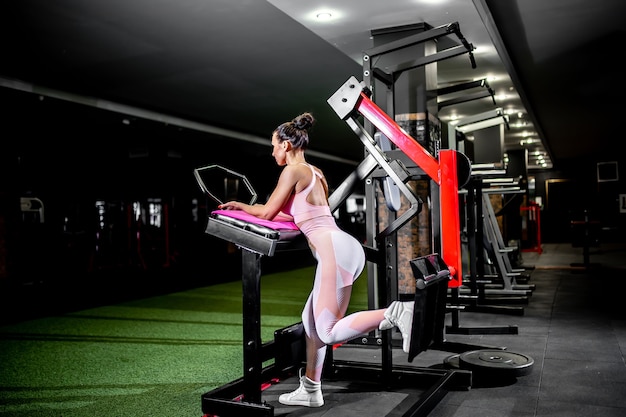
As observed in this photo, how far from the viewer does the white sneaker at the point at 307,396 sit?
2.90 meters

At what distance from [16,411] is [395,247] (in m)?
2.54

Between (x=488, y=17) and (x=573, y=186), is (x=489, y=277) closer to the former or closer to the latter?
(x=488, y=17)

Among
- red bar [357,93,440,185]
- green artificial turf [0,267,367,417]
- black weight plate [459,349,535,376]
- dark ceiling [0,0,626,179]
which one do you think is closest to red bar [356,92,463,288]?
red bar [357,93,440,185]

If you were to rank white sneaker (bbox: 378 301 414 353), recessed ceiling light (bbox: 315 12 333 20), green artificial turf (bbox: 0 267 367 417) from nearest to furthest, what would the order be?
white sneaker (bbox: 378 301 414 353) → green artificial turf (bbox: 0 267 367 417) → recessed ceiling light (bbox: 315 12 333 20)

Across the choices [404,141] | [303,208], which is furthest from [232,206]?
[404,141]

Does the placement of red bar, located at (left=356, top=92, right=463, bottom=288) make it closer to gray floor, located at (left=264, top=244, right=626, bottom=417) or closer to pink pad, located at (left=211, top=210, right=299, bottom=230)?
gray floor, located at (left=264, top=244, right=626, bottom=417)

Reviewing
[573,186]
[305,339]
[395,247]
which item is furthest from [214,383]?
[573,186]

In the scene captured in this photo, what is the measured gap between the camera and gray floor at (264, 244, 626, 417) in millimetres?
2836

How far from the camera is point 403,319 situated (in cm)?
243

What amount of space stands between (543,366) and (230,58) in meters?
5.08

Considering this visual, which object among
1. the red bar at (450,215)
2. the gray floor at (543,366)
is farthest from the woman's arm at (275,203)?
the gray floor at (543,366)

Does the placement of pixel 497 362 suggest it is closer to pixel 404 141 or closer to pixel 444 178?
pixel 444 178

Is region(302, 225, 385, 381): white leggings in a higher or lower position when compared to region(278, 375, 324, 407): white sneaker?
higher

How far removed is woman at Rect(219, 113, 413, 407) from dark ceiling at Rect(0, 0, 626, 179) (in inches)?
100
